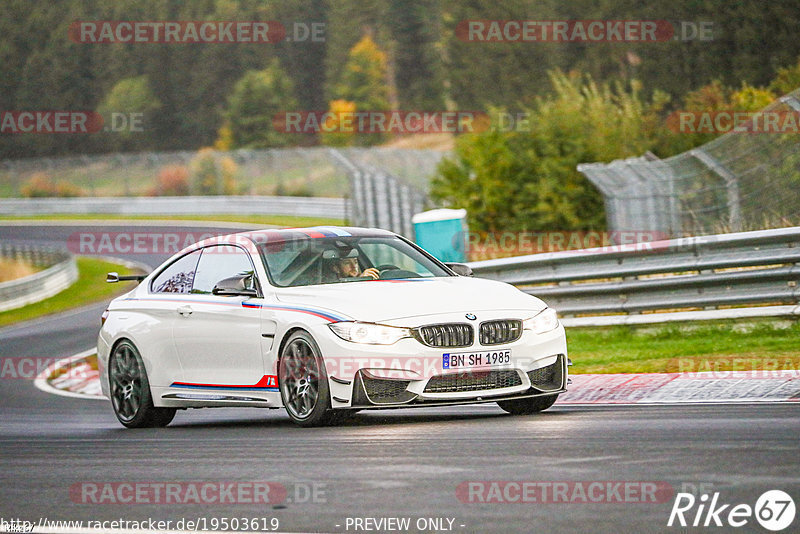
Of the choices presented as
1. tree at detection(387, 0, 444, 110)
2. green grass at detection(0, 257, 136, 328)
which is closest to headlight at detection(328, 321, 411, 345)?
green grass at detection(0, 257, 136, 328)

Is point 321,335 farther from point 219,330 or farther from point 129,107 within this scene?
point 129,107

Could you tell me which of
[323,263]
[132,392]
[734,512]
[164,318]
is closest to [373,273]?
[323,263]

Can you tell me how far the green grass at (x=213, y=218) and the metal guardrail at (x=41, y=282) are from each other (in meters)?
9.04

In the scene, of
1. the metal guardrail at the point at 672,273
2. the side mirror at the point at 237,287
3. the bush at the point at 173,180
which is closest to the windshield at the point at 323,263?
the side mirror at the point at 237,287

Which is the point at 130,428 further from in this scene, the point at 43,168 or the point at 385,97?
the point at 385,97

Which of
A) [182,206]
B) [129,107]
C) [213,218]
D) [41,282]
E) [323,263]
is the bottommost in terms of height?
[41,282]

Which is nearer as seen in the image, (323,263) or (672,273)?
(323,263)

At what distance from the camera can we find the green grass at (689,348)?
1223 centimetres

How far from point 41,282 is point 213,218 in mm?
23757

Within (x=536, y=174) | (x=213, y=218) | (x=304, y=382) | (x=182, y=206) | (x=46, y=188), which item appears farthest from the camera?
(x=46, y=188)

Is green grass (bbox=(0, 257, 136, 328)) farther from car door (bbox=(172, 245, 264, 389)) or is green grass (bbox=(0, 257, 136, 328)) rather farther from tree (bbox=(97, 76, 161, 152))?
tree (bbox=(97, 76, 161, 152))

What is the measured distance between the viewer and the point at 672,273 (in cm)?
1480

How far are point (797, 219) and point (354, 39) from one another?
10010 centimetres

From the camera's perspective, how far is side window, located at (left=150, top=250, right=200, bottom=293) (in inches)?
444
